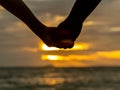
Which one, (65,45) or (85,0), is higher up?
(85,0)

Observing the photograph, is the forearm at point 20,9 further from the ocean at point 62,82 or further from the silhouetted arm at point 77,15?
the ocean at point 62,82

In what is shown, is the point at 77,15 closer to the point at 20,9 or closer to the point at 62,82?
the point at 20,9

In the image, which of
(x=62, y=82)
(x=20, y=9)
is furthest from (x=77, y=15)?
(x=62, y=82)

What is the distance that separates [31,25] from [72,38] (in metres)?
0.25

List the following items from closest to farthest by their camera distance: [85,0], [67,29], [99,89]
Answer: [85,0] → [67,29] → [99,89]

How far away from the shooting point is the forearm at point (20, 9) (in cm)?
232

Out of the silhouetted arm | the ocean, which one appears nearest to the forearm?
the silhouetted arm

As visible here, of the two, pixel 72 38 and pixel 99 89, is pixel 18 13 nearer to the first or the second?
pixel 72 38

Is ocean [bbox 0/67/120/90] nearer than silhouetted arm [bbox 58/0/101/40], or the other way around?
silhouetted arm [bbox 58/0/101/40]

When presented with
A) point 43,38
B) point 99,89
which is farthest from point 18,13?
point 99,89

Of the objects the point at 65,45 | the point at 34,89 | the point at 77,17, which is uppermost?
the point at 77,17

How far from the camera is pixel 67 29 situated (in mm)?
2449

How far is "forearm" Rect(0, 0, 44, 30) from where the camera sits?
2.32m

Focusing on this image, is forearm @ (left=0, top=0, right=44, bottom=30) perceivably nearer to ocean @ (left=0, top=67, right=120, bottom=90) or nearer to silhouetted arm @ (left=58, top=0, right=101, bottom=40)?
silhouetted arm @ (left=58, top=0, right=101, bottom=40)
